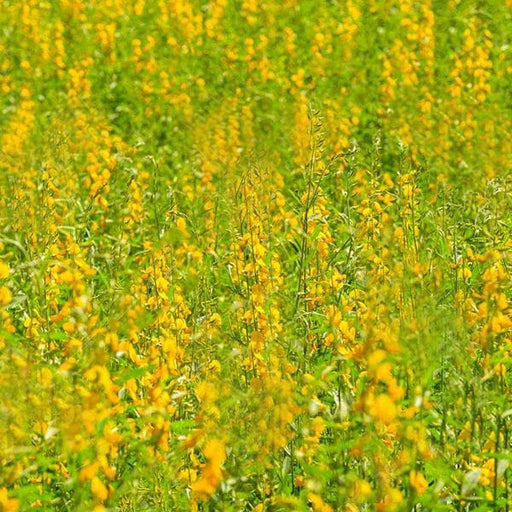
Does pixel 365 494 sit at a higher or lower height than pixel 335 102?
higher

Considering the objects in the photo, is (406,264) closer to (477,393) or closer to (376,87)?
(477,393)

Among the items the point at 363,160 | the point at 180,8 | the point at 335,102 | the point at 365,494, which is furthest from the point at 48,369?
the point at 180,8

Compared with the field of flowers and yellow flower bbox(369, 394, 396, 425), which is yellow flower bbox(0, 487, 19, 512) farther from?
yellow flower bbox(369, 394, 396, 425)

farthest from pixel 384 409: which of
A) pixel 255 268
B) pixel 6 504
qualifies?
pixel 255 268

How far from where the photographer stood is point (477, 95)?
329 inches

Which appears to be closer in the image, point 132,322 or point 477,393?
point 477,393

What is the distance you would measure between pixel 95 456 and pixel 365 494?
1.99ft

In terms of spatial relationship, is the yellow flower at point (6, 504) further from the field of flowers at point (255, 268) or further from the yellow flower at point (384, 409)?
the yellow flower at point (384, 409)

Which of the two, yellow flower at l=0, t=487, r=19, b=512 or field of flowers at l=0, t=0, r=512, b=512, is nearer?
yellow flower at l=0, t=487, r=19, b=512

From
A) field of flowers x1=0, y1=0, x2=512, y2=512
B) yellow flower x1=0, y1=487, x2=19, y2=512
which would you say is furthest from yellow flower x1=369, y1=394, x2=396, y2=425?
yellow flower x1=0, y1=487, x2=19, y2=512

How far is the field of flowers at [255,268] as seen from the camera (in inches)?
104

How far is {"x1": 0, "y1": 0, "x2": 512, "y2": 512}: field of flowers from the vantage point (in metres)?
2.64

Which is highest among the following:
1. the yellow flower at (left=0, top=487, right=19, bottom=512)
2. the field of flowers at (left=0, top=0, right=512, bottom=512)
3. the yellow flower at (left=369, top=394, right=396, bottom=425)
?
the yellow flower at (left=369, top=394, right=396, bottom=425)

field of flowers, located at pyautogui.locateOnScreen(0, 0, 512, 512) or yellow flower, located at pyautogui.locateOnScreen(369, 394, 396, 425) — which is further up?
yellow flower, located at pyautogui.locateOnScreen(369, 394, 396, 425)
